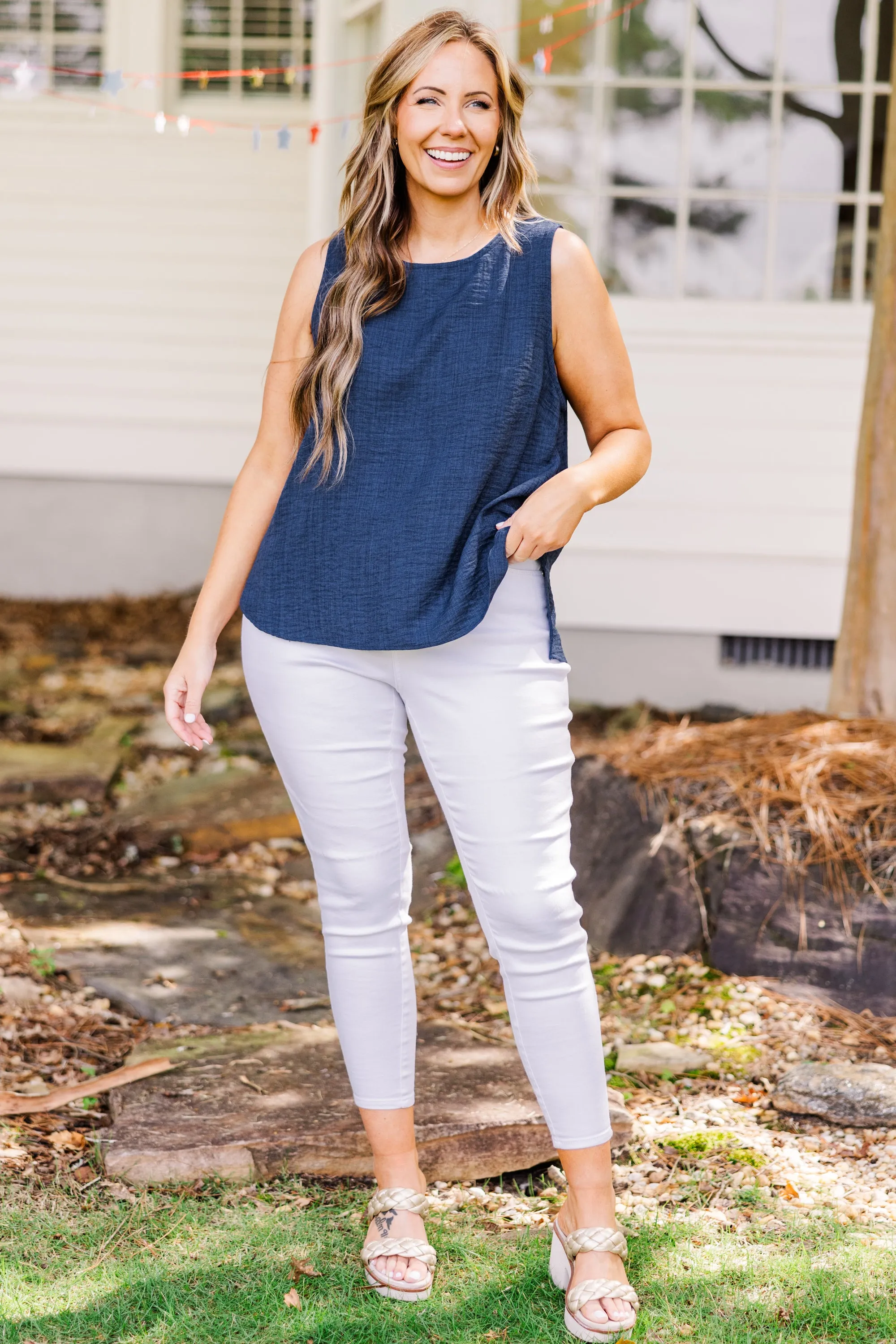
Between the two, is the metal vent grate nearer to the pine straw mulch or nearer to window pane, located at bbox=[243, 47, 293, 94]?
the pine straw mulch

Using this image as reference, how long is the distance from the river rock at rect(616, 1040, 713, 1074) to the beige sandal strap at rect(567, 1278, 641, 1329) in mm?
879

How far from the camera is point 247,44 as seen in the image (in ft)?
24.7

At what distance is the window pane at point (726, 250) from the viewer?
17.3ft

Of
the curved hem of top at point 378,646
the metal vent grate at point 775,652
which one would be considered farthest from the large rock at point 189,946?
the metal vent grate at point 775,652

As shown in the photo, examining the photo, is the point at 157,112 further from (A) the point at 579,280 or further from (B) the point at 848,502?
(A) the point at 579,280

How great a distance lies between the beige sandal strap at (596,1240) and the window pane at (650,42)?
4.53 m

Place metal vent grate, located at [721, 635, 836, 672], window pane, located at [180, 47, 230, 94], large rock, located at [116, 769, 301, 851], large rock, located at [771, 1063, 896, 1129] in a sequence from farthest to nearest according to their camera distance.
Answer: window pane, located at [180, 47, 230, 94] → metal vent grate, located at [721, 635, 836, 672] → large rock, located at [116, 769, 301, 851] → large rock, located at [771, 1063, 896, 1129]

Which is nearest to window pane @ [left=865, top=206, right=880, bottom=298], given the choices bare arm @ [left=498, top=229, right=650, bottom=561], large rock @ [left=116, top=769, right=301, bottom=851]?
large rock @ [left=116, top=769, right=301, bottom=851]

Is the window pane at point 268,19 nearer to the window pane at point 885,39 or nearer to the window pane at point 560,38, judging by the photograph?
the window pane at point 560,38

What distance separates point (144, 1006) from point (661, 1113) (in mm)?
1179

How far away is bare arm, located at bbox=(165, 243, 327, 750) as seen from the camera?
6.41 ft

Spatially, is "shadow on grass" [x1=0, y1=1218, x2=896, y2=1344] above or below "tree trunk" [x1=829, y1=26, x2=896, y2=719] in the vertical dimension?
below

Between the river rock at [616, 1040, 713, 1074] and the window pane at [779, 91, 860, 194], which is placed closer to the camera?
the river rock at [616, 1040, 713, 1074]

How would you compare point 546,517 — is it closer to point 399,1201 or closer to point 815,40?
point 399,1201
